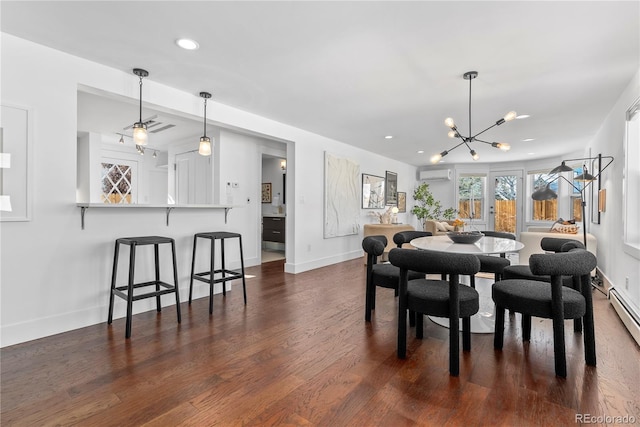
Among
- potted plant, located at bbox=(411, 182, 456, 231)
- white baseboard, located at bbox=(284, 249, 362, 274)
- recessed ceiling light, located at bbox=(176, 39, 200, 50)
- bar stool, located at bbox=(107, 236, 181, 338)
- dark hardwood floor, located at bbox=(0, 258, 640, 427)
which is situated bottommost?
dark hardwood floor, located at bbox=(0, 258, 640, 427)

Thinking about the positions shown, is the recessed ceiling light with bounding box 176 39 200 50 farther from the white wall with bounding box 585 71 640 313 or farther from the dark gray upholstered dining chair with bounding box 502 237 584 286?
the white wall with bounding box 585 71 640 313

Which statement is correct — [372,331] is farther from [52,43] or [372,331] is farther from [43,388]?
[52,43]

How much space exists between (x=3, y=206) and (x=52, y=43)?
1321mm

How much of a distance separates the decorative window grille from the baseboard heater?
7836mm

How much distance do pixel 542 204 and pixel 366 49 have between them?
8.00 m

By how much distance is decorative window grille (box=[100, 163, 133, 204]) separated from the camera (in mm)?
6785

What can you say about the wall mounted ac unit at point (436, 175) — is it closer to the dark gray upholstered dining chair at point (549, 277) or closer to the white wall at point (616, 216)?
the white wall at point (616, 216)

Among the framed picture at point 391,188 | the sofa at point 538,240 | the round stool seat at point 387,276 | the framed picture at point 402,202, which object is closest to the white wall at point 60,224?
the round stool seat at point 387,276

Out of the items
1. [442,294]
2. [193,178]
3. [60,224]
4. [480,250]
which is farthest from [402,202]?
[60,224]

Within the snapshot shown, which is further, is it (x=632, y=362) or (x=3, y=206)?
(x=3, y=206)

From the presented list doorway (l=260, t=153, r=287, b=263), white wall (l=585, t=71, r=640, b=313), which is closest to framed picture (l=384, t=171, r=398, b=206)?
doorway (l=260, t=153, r=287, b=263)

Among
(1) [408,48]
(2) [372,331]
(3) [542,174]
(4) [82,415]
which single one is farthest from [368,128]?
(3) [542,174]

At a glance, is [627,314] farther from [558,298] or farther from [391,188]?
[391,188]

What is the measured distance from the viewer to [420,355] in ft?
7.43
